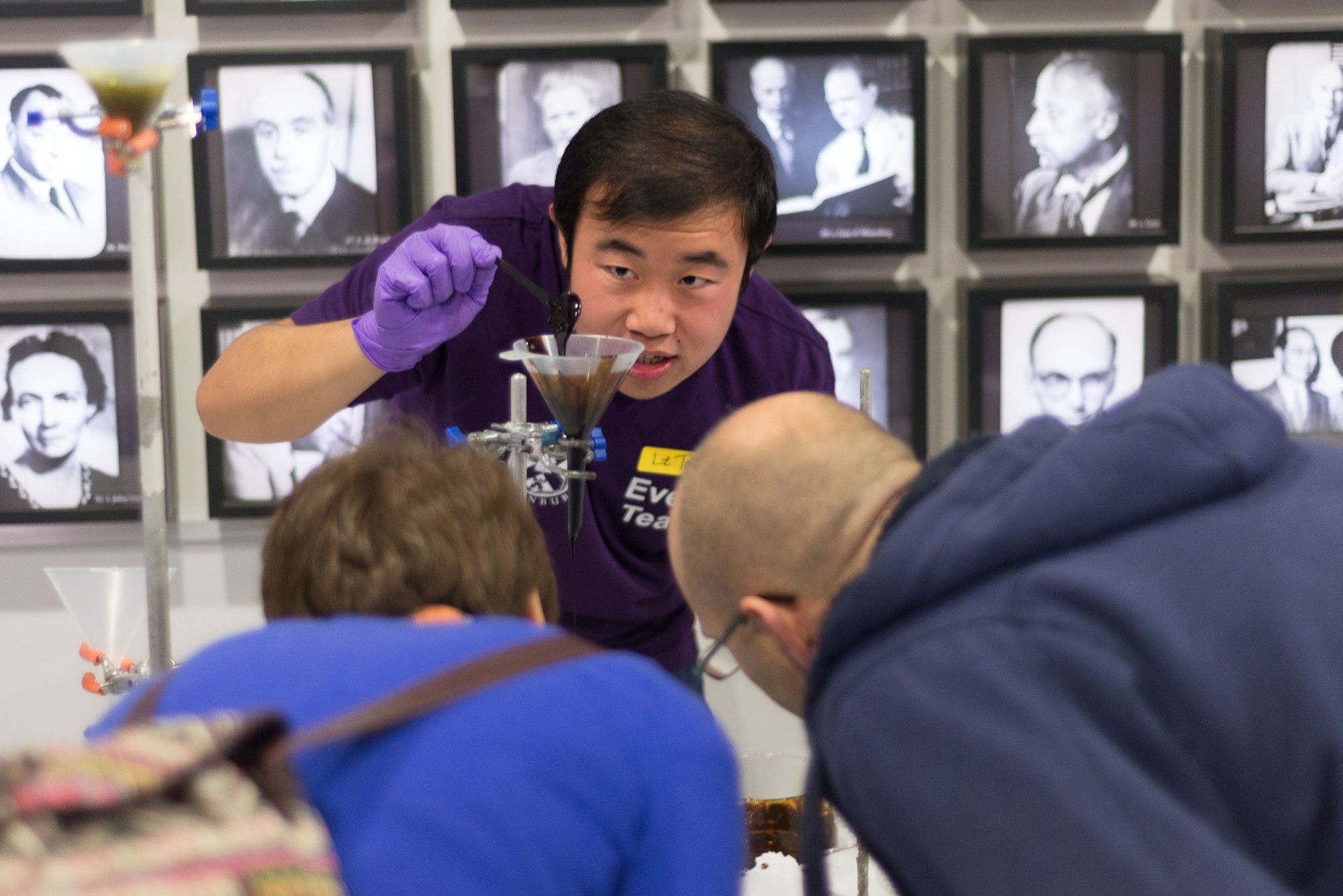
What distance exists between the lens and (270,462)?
8.97 ft

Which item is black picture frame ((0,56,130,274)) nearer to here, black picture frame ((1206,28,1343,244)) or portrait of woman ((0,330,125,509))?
portrait of woman ((0,330,125,509))

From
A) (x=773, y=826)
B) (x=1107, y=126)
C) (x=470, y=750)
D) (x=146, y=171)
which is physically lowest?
(x=773, y=826)

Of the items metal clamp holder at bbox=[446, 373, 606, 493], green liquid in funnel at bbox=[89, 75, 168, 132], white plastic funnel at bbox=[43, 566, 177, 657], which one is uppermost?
green liquid in funnel at bbox=[89, 75, 168, 132]

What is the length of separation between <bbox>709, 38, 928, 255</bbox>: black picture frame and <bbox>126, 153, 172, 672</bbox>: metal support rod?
1372 mm

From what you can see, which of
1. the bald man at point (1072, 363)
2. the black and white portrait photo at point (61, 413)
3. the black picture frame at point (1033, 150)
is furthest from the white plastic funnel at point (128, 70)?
the bald man at point (1072, 363)

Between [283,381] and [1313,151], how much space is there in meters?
2.07

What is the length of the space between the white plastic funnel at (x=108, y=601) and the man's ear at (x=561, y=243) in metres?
0.77

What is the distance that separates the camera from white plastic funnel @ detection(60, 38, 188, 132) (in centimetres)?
141

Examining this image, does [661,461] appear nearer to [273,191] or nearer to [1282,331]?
[273,191]

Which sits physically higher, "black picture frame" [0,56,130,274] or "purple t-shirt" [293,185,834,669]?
"black picture frame" [0,56,130,274]

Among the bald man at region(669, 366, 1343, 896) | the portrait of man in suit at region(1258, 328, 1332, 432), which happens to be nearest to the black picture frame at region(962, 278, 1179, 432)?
the portrait of man in suit at region(1258, 328, 1332, 432)

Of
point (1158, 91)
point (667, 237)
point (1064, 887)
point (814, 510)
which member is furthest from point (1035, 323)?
point (1064, 887)

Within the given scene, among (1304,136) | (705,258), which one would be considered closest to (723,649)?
(705,258)

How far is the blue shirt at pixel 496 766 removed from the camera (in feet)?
2.98
